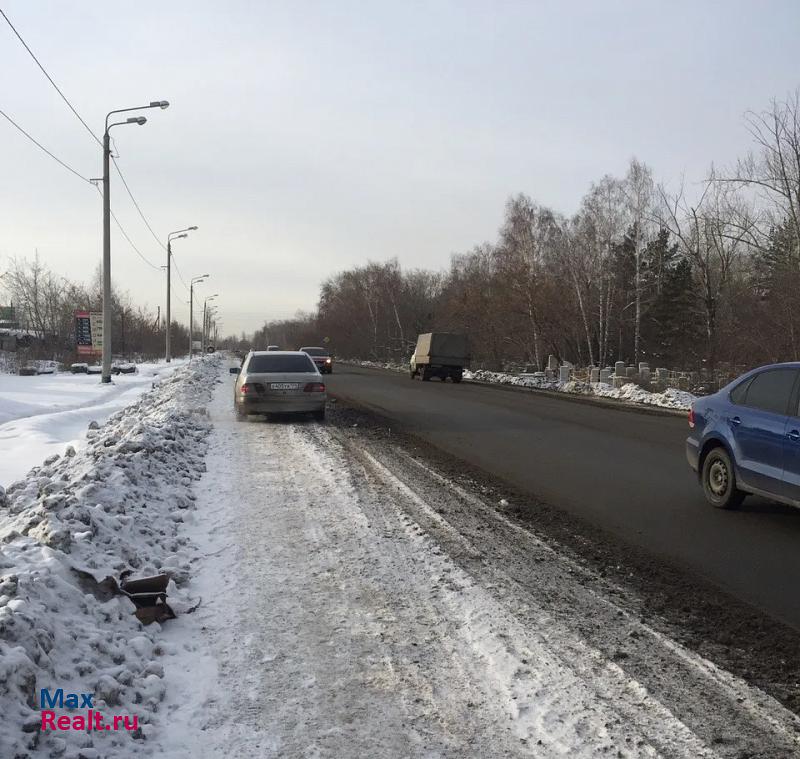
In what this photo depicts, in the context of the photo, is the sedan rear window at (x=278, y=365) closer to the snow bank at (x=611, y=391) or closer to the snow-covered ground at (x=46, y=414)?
the snow-covered ground at (x=46, y=414)

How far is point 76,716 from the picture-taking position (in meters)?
2.84

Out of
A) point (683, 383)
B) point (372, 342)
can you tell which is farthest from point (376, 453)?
point (372, 342)

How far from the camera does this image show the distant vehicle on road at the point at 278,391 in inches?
549

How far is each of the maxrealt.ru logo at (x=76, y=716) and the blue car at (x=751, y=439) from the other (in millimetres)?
5753

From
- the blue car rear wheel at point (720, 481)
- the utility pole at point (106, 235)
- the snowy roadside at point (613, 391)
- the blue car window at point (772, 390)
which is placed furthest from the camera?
the utility pole at point (106, 235)

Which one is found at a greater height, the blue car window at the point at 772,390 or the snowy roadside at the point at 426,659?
the blue car window at the point at 772,390

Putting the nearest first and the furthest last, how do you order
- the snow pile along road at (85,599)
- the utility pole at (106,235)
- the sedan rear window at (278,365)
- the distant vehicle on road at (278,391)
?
1. the snow pile along road at (85,599)
2. the distant vehicle on road at (278,391)
3. the sedan rear window at (278,365)
4. the utility pole at (106,235)

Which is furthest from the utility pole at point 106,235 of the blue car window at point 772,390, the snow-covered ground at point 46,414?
the blue car window at point 772,390

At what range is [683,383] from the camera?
24906 millimetres

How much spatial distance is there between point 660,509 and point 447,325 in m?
49.1

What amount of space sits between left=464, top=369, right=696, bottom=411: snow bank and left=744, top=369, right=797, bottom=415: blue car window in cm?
1271

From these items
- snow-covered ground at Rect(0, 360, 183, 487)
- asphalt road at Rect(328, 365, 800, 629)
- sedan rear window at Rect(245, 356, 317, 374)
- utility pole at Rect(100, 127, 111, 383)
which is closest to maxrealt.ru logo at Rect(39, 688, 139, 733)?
asphalt road at Rect(328, 365, 800, 629)

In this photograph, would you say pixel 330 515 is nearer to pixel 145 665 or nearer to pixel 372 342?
pixel 145 665

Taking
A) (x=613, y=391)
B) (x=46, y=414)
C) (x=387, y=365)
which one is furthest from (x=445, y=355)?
(x=387, y=365)
